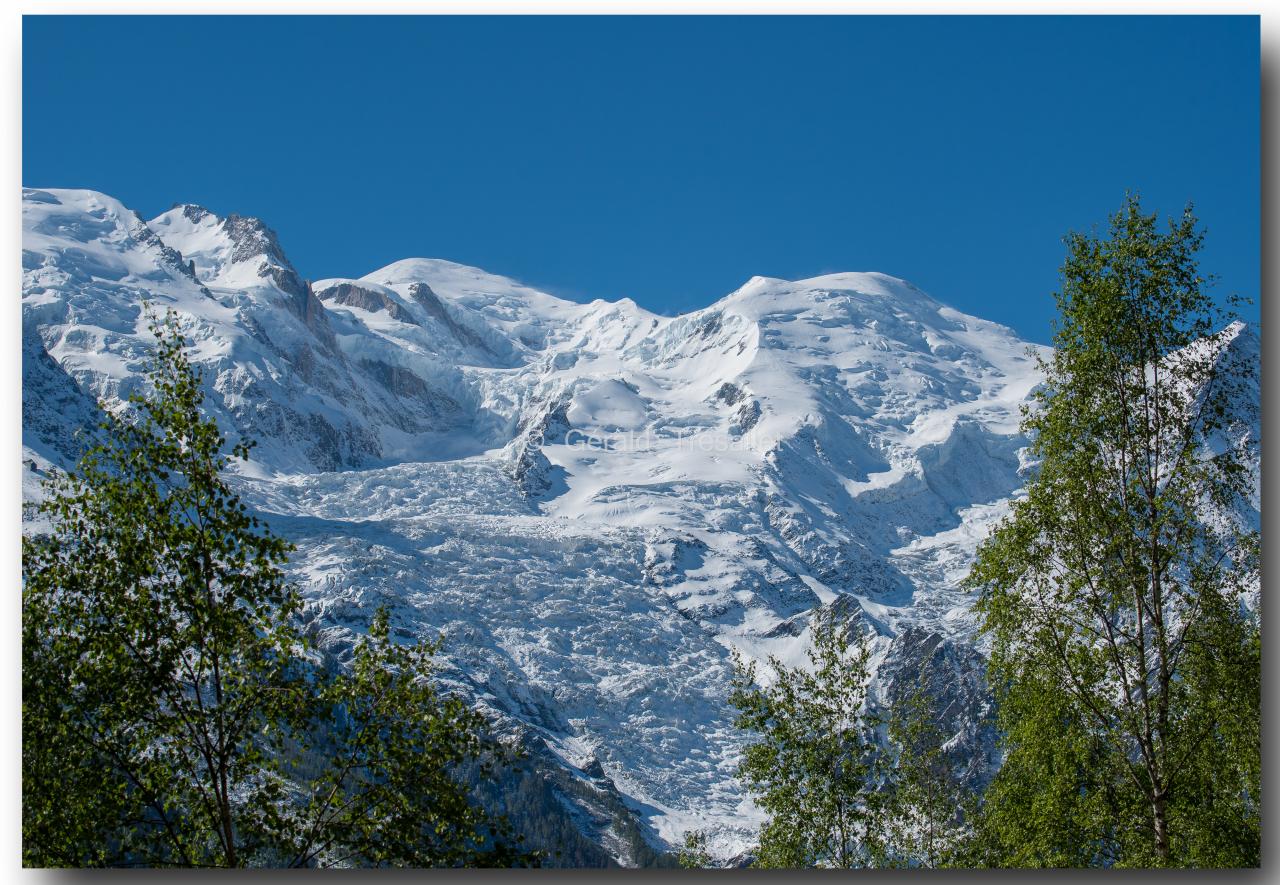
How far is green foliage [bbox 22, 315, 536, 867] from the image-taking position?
50.9 feet

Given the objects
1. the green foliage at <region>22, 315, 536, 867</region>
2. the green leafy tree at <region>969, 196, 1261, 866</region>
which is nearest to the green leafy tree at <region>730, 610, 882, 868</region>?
the green leafy tree at <region>969, 196, 1261, 866</region>

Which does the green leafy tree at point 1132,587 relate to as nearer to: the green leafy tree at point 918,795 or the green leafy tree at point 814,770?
the green leafy tree at point 814,770

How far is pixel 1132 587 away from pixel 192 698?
12.2 metres

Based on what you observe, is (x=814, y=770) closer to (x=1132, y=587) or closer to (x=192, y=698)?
(x=1132, y=587)

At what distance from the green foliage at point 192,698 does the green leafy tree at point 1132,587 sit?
7.59m

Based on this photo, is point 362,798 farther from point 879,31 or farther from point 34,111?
point 879,31

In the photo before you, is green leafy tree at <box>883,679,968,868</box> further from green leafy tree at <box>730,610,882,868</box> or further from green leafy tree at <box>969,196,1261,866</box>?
green leafy tree at <box>969,196,1261,866</box>

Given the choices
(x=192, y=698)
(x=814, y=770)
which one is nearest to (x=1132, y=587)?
(x=814, y=770)

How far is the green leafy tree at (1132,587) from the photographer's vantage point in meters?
17.8

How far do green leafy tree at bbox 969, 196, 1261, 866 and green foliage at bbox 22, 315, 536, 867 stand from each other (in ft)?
24.9

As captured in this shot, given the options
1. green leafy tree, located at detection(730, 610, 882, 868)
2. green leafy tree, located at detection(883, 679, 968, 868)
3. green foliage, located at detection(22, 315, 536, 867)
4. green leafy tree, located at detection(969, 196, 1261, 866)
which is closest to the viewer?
green foliage, located at detection(22, 315, 536, 867)

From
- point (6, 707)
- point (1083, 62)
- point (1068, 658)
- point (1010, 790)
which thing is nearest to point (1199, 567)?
point (1068, 658)

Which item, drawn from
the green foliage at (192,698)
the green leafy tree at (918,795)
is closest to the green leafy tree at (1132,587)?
the green leafy tree at (918,795)

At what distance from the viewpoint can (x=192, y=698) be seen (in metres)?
15.9
